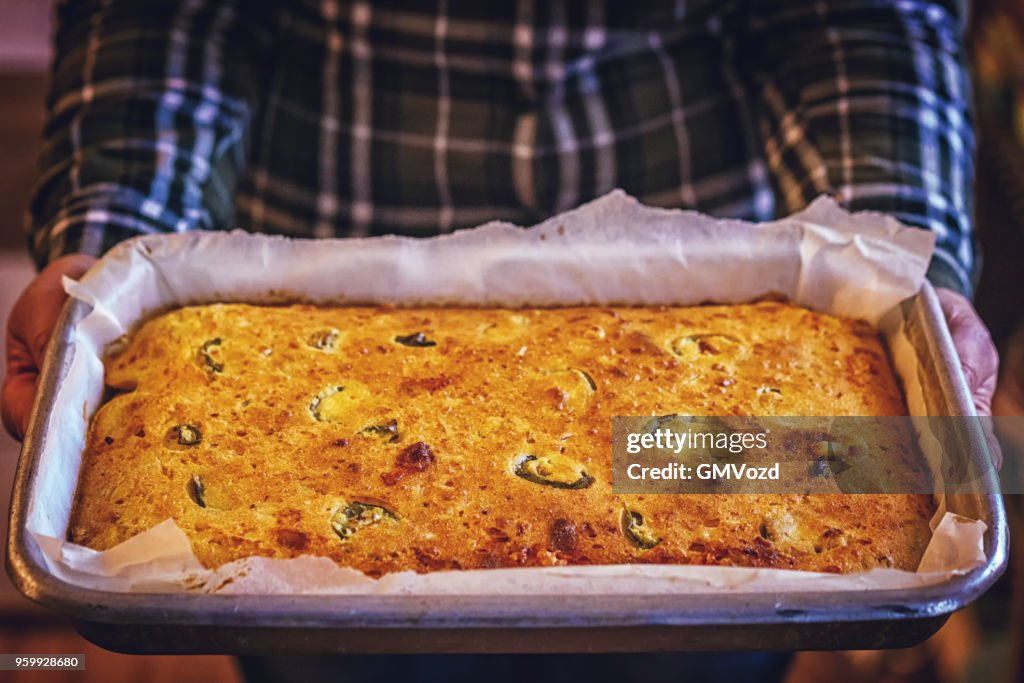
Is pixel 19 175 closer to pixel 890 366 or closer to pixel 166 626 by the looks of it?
pixel 166 626

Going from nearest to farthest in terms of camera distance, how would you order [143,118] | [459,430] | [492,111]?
[459,430], [143,118], [492,111]

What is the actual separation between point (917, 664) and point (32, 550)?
2.54m

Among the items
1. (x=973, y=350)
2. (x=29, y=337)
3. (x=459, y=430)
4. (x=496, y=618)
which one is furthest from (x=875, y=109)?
(x=29, y=337)

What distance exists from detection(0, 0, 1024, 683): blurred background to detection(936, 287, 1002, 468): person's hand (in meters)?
1.05

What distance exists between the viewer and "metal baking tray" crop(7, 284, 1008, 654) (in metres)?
1.11

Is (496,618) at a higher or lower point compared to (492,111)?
lower

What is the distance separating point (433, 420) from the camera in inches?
58.5

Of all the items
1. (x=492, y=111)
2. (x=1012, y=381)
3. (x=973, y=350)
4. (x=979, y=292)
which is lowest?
(x=1012, y=381)

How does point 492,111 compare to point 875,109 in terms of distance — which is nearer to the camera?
point 875,109

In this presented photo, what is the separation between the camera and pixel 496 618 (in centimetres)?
111

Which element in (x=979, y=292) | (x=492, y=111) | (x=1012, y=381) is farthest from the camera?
(x=979, y=292)

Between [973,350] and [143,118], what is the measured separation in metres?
1.73

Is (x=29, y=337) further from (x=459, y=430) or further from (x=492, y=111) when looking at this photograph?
(x=492, y=111)

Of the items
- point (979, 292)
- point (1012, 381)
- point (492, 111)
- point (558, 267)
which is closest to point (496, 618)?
point (558, 267)
